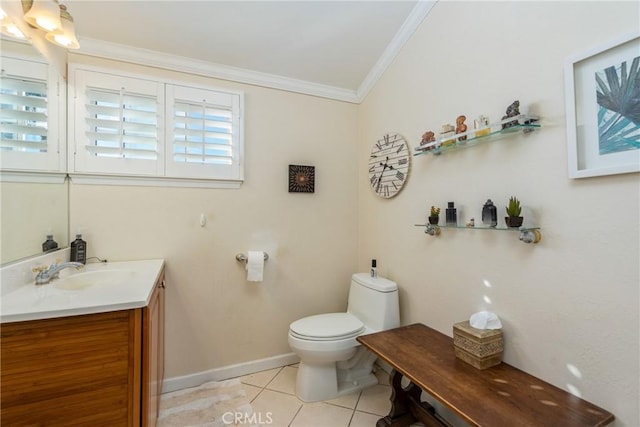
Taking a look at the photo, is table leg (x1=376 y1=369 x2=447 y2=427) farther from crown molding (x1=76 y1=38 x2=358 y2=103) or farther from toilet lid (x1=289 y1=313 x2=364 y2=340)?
crown molding (x1=76 y1=38 x2=358 y2=103)

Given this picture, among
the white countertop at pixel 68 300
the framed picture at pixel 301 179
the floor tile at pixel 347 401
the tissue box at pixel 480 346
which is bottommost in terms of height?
the floor tile at pixel 347 401

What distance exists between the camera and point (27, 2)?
1.22m

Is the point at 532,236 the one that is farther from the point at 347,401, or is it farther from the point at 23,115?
the point at 23,115

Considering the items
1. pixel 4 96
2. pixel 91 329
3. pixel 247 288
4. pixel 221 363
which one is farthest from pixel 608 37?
pixel 221 363

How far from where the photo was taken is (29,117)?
1.41 metres

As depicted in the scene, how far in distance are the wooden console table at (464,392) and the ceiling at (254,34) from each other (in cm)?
194

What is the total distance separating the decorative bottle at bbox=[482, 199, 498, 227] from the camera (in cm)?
129

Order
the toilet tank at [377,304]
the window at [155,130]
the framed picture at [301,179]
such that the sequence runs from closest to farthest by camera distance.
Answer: the window at [155,130] < the toilet tank at [377,304] < the framed picture at [301,179]

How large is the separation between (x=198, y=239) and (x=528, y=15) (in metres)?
2.22

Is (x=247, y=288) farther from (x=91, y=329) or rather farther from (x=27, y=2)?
(x=27, y=2)

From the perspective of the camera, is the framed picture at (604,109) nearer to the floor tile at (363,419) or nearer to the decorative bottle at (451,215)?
the decorative bottle at (451,215)

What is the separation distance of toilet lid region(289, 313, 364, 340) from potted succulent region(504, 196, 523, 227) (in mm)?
1104

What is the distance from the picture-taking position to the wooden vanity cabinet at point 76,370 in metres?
0.90

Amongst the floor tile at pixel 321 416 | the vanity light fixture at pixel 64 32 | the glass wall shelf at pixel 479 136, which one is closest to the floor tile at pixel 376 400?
the floor tile at pixel 321 416
